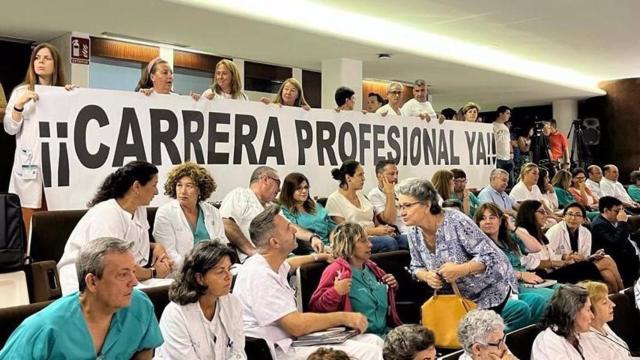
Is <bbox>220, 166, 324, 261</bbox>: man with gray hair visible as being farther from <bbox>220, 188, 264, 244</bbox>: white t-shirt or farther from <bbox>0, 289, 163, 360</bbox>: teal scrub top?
<bbox>0, 289, 163, 360</bbox>: teal scrub top

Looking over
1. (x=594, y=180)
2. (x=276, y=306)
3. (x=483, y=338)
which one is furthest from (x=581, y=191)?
(x=276, y=306)

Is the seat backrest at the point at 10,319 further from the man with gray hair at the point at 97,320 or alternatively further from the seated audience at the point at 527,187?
the seated audience at the point at 527,187

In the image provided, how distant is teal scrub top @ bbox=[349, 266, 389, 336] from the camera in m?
2.93

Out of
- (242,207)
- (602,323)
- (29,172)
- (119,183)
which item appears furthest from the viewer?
(242,207)

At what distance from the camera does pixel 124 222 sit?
2746 mm

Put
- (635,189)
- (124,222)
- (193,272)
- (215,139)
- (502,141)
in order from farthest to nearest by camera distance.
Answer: (635,189) → (502,141) → (215,139) → (124,222) → (193,272)

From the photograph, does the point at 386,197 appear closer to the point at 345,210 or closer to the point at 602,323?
the point at 345,210

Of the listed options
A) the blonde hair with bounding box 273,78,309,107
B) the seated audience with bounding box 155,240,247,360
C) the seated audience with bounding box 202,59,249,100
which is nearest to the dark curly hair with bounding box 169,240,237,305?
the seated audience with bounding box 155,240,247,360

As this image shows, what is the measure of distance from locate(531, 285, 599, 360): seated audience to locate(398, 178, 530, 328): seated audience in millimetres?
220

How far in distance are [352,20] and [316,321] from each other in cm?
518

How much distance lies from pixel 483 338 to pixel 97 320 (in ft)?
4.47

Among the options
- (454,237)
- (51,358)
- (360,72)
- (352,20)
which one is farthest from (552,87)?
(51,358)

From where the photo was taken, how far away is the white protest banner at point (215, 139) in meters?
3.37

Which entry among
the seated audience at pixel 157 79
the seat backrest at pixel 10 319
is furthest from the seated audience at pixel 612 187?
the seat backrest at pixel 10 319
